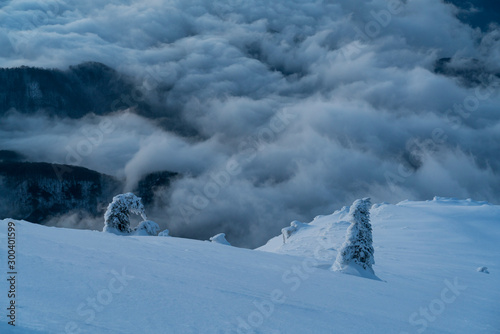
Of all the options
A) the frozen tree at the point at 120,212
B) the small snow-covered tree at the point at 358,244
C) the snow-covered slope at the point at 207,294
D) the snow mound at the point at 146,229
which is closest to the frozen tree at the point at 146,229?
the snow mound at the point at 146,229

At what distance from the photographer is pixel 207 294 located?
1002 centimetres

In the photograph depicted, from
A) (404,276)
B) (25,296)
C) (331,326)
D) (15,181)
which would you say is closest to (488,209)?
(404,276)

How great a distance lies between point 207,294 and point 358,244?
584 inches

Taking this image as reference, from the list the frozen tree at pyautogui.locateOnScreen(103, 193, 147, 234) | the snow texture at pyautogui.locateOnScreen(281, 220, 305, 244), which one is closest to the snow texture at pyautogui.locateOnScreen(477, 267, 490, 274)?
the frozen tree at pyautogui.locateOnScreen(103, 193, 147, 234)

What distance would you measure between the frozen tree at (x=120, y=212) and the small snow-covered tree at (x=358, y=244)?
56.0ft

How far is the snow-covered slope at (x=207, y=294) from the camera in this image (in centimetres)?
754

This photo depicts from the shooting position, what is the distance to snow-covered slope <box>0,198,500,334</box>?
754 cm

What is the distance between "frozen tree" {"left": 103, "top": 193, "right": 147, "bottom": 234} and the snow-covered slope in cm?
1182

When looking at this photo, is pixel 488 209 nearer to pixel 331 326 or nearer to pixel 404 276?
pixel 404 276

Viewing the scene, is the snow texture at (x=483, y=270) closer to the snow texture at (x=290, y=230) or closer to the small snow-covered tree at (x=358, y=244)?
the small snow-covered tree at (x=358, y=244)

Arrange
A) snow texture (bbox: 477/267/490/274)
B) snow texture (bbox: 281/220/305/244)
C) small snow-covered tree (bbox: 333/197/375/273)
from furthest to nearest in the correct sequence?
snow texture (bbox: 281/220/305/244)
snow texture (bbox: 477/267/490/274)
small snow-covered tree (bbox: 333/197/375/273)

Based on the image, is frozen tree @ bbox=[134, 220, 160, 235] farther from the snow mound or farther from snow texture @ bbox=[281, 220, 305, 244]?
snow texture @ bbox=[281, 220, 305, 244]

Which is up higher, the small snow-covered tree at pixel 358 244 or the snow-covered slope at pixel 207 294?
the snow-covered slope at pixel 207 294

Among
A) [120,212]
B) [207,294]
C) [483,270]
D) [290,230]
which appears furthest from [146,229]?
[290,230]
